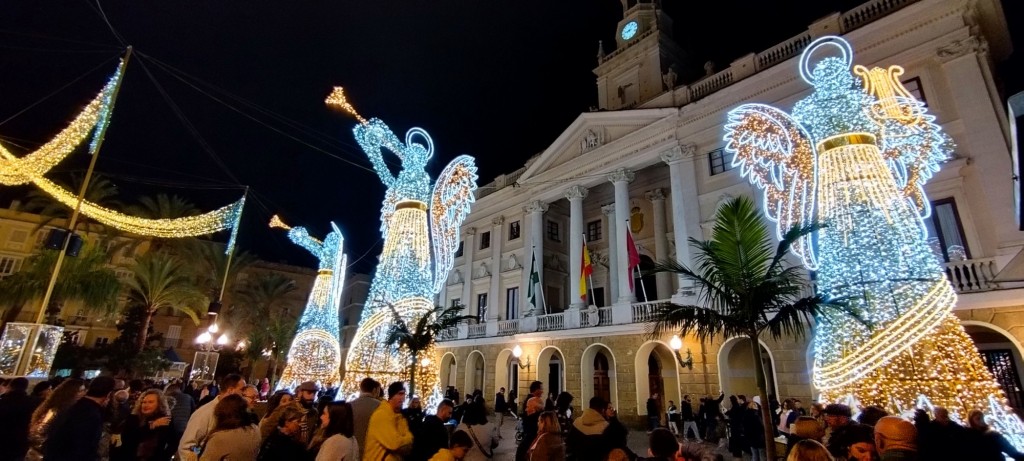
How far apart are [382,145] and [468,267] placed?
16.0 metres

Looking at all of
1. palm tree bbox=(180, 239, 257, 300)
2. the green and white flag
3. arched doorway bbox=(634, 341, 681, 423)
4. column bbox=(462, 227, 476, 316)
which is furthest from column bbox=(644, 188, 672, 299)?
palm tree bbox=(180, 239, 257, 300)

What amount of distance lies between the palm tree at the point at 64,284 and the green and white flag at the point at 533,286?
69.7ft

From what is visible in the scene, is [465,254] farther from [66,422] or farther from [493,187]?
[66,422]

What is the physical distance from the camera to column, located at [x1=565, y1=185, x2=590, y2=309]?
1969 cm

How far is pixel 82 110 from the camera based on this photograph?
365 inches

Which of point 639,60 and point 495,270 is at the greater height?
point 639,60

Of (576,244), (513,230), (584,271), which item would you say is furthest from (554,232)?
(584,271)

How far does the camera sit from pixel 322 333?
14.5 m

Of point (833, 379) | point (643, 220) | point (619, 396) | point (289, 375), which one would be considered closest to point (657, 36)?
point (643, 220)

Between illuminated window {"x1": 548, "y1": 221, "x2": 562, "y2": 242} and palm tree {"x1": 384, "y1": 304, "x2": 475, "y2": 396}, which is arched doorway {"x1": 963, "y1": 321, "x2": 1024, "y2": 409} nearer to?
palm tree {"x1": 384, "y1": 304, "x2": 475, "y2": 396}

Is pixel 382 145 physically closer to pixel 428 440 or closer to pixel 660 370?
pixel 428 440

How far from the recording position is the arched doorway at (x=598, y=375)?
17891mm

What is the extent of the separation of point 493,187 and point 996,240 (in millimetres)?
20212

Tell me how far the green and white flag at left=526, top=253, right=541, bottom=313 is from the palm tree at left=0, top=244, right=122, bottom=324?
69.7 ft
